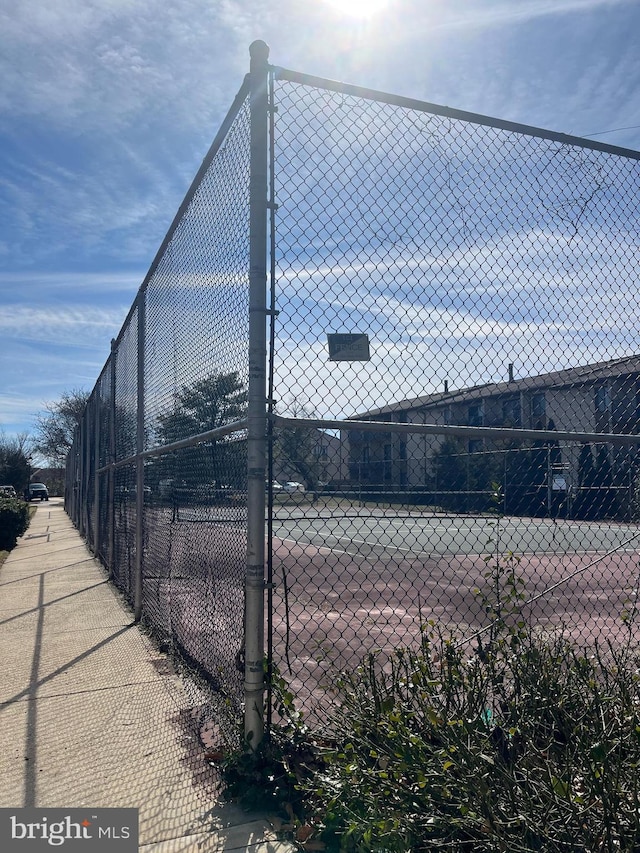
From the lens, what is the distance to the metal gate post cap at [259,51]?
10.7 ft

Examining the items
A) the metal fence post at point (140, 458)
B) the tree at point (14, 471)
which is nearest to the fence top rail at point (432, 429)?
the metal fence post at point (140, 458)

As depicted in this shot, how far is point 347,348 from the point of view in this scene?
10.6ft

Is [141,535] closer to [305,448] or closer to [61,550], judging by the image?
[305,448]

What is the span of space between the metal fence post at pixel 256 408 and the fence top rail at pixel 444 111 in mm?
202

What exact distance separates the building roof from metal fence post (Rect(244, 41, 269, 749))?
68 centimetres

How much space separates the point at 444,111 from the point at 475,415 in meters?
1.64

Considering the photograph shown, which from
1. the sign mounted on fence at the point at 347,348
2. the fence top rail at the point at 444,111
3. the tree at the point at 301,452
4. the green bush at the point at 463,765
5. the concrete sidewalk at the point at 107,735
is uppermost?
the fence top rail at the point at 444,111

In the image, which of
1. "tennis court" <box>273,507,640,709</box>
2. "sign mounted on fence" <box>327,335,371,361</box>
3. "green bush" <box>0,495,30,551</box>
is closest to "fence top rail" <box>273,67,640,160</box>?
"sign mounted on fence" <box>327,335,371,361</box>

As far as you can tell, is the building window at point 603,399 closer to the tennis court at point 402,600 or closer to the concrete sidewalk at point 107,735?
the tennis court at point 402,600

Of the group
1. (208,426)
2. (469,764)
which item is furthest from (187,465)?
(469,764)

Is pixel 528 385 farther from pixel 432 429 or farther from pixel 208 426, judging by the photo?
pixel 208 426

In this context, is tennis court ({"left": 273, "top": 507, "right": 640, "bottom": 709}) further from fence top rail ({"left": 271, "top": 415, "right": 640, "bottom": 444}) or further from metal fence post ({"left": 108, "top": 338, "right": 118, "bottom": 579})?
metal fence post ({"left": 108, "top": 338, "right": 118, "bottom": 579})

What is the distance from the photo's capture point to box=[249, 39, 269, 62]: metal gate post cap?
128 inches

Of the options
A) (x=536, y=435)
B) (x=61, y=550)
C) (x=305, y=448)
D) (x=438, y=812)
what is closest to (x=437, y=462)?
(x=536, y=435)
